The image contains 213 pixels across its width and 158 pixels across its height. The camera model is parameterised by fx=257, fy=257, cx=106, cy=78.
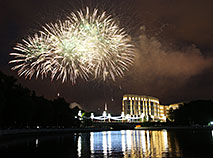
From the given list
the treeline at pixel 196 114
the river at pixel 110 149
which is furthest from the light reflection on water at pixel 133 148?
the treeline at pixel 196 114

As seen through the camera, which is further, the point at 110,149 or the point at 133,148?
the point at 133,148

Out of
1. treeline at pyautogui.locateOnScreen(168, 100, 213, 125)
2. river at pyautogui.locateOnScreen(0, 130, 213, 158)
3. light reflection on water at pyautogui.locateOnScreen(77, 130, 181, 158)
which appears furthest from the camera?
treeline at pyautogui.locateOnScreen(168, 100, 213, 125)

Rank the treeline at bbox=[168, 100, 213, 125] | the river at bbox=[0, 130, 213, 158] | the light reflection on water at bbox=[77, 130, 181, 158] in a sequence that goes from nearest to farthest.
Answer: the river at bbox=[0, 130, 213, 158] → the light reflection on water at bbox=[77, 130, 181, 158] → the treeline at bbox=[168, 100, 213, 125]

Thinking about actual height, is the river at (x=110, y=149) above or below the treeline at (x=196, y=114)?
below

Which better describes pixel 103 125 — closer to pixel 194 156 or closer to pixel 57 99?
pixel 57 99

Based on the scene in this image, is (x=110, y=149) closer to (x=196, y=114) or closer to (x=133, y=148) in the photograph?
(x=133, y=148)

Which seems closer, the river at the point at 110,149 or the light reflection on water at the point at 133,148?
the river at the point at 110,149

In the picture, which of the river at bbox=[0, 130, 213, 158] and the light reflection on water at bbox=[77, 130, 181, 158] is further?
the light reflection on water at bbox=[77, 130, 181, 158]

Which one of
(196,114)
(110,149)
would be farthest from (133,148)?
(196,114)

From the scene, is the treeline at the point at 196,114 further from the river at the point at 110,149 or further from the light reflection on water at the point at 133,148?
the light reflection on water at the point at 133,148

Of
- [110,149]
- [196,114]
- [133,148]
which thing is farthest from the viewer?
[196,114]

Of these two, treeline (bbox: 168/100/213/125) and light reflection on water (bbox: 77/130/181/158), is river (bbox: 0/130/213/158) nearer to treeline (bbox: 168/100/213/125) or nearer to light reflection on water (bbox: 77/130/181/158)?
light reflection on water (bbox: 77/130/181/158)

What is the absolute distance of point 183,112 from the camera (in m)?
155

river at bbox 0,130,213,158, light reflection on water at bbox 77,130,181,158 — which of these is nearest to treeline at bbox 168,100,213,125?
river at bbox 0,130,213,158
